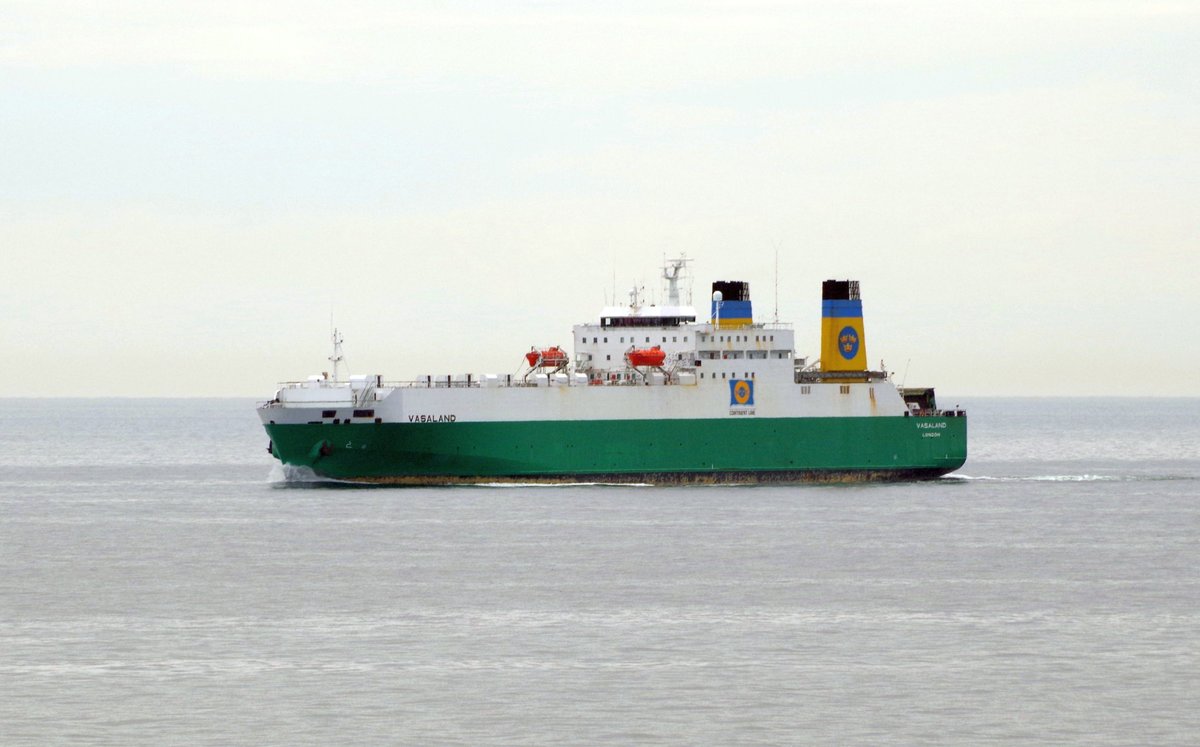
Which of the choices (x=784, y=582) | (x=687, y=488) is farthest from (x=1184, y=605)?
(x=687, y=488)

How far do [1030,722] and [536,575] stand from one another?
15186 mm

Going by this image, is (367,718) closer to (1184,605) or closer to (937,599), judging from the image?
(937,599)

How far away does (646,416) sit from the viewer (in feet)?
185

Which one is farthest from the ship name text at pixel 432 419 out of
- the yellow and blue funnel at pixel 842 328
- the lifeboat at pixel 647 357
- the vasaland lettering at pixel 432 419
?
the yellow and blue funnel at pixel 842 328

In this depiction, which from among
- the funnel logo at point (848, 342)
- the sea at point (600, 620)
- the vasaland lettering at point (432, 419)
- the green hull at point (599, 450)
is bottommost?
the sea at point (600, 620)

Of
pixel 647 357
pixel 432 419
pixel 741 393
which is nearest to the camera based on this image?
pixel 432 419

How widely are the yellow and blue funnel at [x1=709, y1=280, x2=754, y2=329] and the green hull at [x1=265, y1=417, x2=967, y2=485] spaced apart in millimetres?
3475

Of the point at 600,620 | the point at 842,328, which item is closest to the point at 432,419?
the point at 842,328

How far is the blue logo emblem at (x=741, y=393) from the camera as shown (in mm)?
57219

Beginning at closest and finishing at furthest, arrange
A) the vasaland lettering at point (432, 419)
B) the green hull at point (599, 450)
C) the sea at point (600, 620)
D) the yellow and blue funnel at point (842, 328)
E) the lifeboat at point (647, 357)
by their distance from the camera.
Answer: the sea at point (600, 620), the vasaland lettering at point (432, 419), the green hull at point (599, 450), the lifeboat at point (647, 357), the yellow and blue funnel at point (842, 328)

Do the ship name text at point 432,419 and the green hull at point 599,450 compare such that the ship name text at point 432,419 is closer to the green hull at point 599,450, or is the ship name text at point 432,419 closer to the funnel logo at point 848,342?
the green hull at point 599,450

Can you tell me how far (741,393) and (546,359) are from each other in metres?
6.55

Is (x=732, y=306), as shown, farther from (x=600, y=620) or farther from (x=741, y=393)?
(x=600, y=620)

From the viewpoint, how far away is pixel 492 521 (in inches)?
1842
